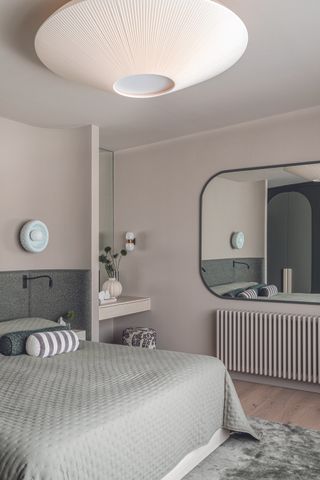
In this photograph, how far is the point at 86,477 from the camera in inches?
65.6

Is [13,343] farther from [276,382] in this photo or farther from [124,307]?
[276,382]

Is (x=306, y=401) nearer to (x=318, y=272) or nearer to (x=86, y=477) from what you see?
(x=318, y=272)

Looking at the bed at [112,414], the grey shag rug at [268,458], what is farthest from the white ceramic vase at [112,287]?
the grey shag rug at [268,458]

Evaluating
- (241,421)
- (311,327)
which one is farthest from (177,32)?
(311,327)

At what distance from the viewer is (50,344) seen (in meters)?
2.91

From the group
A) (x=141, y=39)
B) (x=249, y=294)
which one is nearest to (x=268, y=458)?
(x=249, y=294)

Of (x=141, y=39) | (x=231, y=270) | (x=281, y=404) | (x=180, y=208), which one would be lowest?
(x=281, y=404)

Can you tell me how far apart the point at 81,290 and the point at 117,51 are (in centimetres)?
251

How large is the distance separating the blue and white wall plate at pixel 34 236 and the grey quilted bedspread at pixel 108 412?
123 cm

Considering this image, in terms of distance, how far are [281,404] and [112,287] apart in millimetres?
1925

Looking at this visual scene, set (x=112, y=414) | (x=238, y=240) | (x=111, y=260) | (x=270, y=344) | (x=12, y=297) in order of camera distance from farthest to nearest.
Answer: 1. (x=111, y=260)
2. (x=238, y=240)
3. (x=270, y=344)
4. (x=12, y=297)
5. (x=112, y=414)

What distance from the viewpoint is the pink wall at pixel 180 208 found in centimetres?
405

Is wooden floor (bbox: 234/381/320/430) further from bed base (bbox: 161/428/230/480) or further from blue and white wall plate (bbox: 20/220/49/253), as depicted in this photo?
blue and white wall plate (bbox: 20/220/49/253)

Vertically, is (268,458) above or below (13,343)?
below
